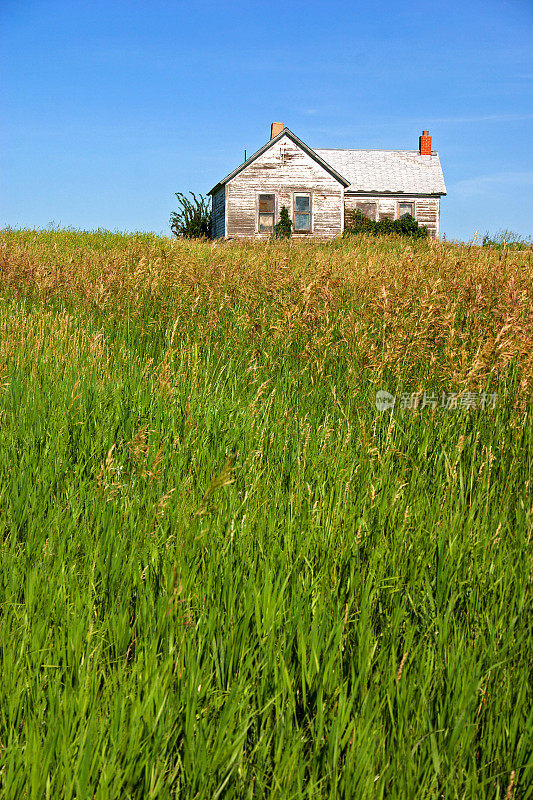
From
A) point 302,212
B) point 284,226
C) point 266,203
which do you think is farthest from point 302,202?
point 284,226

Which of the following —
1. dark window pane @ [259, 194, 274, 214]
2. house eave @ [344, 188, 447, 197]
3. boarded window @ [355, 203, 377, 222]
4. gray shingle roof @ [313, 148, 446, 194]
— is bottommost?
dark window pane @ [259, 194, 274, 214]

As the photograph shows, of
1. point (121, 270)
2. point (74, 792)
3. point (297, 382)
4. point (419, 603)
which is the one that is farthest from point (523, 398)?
point (121, 270)

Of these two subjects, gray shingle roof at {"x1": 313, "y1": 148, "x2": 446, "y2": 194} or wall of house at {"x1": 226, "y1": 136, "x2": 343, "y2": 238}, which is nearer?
wall of house at {"x1": 226, "y1": 136, "x2": 343, "y2": 238}

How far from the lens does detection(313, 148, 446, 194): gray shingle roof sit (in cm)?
3456

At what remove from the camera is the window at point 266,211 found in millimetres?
29125

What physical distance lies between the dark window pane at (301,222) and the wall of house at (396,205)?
19.3 feet

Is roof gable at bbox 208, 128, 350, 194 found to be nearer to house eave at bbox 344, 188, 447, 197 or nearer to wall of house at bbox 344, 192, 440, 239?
house eave at bbox 344, 188, 447, 197

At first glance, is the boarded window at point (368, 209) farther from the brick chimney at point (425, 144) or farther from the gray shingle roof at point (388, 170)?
the brick chimney at point (425, 144)

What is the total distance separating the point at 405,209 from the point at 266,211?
10.2 m

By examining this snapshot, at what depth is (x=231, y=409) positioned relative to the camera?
326 cm

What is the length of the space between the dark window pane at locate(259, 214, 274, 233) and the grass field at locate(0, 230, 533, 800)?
88.0 ft

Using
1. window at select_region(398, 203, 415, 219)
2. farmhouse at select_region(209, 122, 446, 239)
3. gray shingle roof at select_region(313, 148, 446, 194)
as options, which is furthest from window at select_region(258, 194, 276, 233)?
window at select_region(398, 203, 415, 219)

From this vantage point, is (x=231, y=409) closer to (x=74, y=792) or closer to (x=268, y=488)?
(x=268, y=488)

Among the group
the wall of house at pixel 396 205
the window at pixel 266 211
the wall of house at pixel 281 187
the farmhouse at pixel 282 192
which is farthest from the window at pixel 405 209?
the window at pixel 266 211
